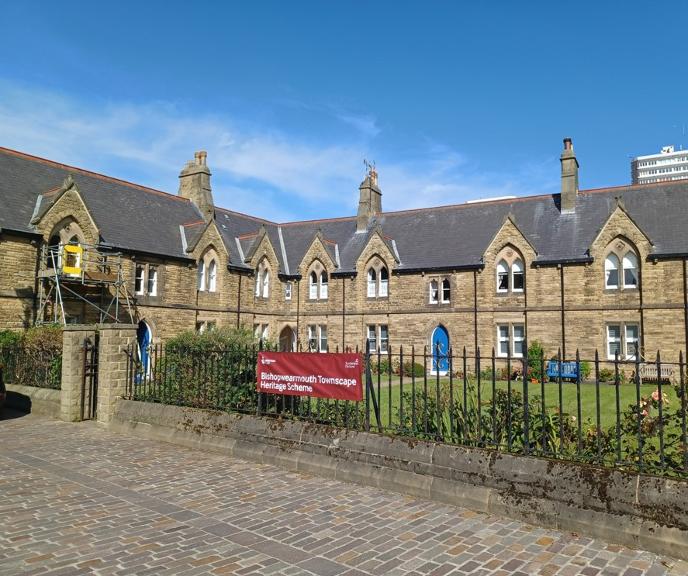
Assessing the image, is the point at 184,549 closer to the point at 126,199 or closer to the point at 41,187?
the point at 41,187

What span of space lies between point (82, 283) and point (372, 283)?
16.5m

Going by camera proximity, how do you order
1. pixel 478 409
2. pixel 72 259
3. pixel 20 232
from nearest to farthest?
pixel 478 409
pixel 20 232
pixel 72 259

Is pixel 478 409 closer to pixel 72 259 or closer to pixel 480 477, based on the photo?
pixel 480 477

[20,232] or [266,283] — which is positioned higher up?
[20,232]

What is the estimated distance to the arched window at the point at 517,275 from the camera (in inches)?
1184

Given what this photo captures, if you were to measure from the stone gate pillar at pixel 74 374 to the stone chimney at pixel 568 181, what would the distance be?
83.4ft

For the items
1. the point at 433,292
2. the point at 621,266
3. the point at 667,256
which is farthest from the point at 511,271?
the point at 667,256

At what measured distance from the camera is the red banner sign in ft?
31.7

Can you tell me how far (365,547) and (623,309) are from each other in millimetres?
24958

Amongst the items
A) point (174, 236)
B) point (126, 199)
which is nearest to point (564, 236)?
point (174, 236)

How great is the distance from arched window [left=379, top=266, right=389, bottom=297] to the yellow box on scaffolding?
16.6 m

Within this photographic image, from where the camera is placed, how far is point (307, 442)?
9.74 metres

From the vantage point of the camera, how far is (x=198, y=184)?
36219mm

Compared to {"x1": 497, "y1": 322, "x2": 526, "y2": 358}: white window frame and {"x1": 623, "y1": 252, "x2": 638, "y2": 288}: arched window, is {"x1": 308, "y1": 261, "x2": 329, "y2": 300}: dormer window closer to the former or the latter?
{"x1": 497, "y1": 322, "x2": 526, "y2": 358}: white window frame
